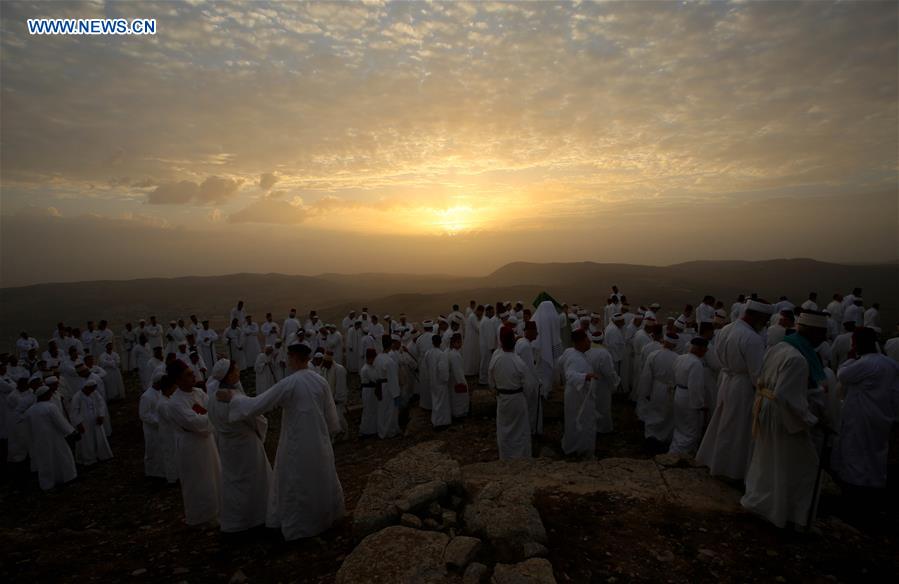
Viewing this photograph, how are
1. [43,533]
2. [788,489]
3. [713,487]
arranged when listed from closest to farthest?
[788,489]
[713,487]
[43,533]

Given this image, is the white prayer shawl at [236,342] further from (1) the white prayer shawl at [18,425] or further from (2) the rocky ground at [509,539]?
(2) the rocky ground at [509,539]

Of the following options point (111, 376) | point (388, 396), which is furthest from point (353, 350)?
point (111, 376)

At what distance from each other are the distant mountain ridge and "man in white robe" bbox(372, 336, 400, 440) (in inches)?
1030

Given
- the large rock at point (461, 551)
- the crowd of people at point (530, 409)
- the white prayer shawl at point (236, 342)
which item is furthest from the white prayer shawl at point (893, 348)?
the white prayer shawl at point (236, 342)

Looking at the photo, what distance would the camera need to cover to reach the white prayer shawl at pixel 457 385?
9773mm

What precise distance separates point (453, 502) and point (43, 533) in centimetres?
610

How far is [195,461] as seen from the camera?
6027mm

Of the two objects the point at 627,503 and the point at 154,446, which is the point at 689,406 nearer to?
the point at 627,503

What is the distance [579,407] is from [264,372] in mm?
9765

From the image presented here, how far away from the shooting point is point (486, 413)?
10406 mm

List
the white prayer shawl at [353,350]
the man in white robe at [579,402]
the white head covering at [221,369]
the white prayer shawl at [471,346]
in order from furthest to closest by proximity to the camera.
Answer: the white prayer shawl at [353,350] < the white prayer shawl at [471,346] < the man in white robe at [579,402] < the white head covering at [221,369]

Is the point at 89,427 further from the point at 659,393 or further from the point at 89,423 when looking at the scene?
A: the point at 659,393

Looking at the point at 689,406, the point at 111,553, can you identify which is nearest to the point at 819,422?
the point at 689,406

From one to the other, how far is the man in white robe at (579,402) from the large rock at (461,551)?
145 inches
